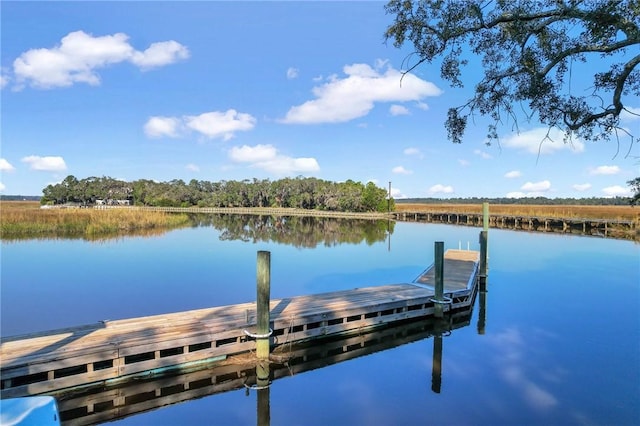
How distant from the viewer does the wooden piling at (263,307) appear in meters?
7.04

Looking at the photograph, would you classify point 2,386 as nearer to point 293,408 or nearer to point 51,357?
point 51,357

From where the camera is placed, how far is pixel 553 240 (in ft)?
100

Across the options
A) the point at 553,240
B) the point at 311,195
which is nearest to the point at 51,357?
the point at 553,240

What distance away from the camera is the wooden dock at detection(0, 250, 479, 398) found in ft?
18.7

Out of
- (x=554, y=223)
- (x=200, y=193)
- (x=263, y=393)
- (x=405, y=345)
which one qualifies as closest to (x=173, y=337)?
(x=263, y=393)

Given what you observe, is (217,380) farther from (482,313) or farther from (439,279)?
(482,313)

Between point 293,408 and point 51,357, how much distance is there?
3666 millimetres

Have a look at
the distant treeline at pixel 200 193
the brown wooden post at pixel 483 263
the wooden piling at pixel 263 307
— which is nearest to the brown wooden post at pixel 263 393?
the wooden piling at pixel 263 307

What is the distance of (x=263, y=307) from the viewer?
7.05 metres

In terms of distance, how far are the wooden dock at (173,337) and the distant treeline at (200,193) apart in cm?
6497

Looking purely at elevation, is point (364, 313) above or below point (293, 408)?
above

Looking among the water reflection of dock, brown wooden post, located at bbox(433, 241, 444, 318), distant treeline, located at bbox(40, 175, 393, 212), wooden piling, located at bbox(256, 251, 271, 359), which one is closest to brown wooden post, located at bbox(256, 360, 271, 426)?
the water reflection of dock

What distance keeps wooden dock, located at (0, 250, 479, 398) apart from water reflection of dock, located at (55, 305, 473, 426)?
0.61 ft

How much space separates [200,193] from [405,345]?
93023mm
